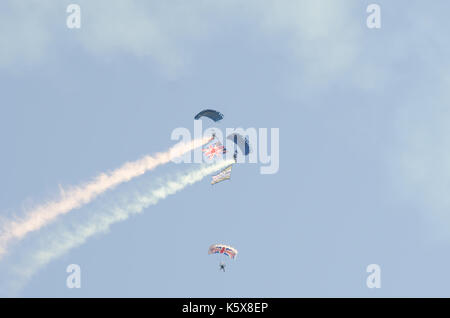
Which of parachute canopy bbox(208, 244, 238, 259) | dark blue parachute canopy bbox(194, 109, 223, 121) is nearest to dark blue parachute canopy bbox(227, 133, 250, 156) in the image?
dark blue parachute canopy bbox(194, 109, 223, 121)

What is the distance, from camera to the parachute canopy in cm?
11006

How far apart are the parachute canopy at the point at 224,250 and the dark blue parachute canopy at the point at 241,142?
10.4 meters

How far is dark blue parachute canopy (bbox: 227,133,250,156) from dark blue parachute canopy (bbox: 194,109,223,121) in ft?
11.0

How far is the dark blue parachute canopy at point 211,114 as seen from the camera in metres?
106

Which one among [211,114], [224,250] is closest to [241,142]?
[211,114]

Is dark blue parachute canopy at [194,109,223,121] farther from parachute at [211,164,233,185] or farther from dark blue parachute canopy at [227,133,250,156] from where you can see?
parachute at [211,164,233,185]

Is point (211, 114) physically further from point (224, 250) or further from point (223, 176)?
point (224, 250)

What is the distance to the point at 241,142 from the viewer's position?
108250 mm

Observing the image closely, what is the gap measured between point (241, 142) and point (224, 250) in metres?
11.9

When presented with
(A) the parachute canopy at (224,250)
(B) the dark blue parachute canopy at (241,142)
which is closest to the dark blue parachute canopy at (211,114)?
(B) the dark blue parachute canopy at (241,142)
